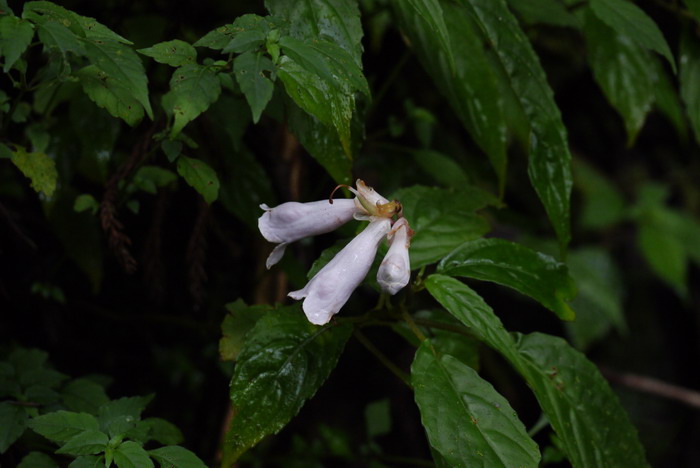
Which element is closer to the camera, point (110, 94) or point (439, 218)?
point (110, 94)

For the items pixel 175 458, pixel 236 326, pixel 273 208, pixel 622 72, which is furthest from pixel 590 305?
pixel 175 458

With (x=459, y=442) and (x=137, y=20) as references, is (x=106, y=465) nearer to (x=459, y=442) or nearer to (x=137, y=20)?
(x=459, y=442)

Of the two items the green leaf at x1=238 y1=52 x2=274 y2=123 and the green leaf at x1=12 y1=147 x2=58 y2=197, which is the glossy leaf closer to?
the green leaf at x1=238 y1=52 x2=274 y2=123

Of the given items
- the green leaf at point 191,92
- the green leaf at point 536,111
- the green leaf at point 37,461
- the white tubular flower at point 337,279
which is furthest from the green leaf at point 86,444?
the green leaf at point 536,111

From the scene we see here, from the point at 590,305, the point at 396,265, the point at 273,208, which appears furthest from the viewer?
the point at 590,305

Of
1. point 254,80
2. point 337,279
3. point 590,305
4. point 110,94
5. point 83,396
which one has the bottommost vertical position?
point 590,305

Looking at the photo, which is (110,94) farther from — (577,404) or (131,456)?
(577,404)

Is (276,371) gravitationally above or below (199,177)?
below
